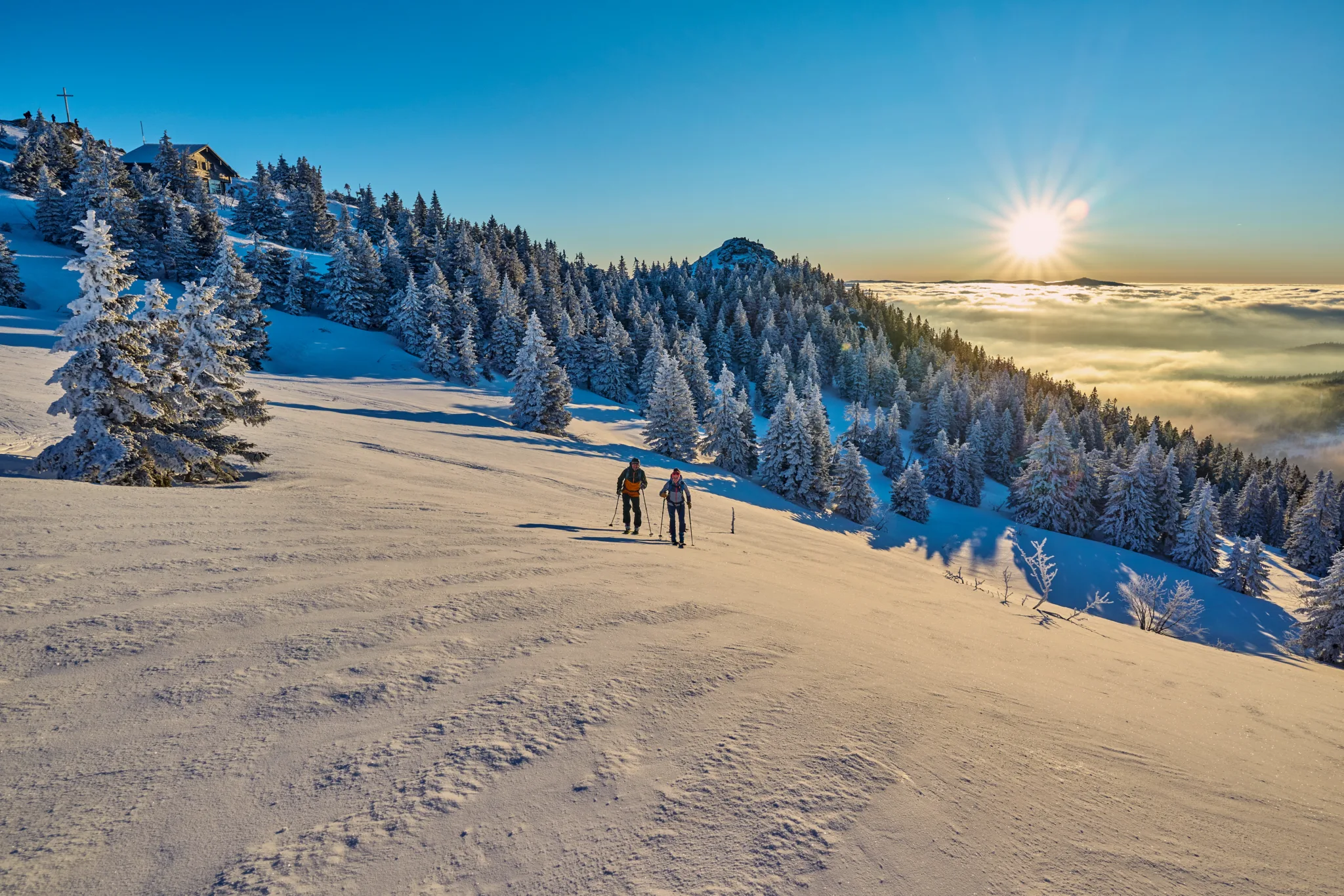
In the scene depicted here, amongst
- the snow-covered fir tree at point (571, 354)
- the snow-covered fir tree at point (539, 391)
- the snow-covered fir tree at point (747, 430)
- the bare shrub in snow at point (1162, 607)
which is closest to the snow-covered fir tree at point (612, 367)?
the snow-covered fir tree at point (571, 354)

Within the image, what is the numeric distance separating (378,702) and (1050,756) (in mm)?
5866

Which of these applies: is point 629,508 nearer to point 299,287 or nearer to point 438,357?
point 438,357

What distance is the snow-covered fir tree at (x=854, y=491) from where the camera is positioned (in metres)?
42.9

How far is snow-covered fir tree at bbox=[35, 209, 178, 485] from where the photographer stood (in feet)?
40.6

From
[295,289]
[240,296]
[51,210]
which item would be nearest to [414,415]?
[240,296]

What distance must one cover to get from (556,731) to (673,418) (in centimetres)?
4326

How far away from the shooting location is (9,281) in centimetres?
4522

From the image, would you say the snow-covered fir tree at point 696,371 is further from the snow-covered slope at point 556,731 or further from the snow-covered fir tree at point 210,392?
the snow-covered slope at point 556,731

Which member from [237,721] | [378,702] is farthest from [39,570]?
[378,702]

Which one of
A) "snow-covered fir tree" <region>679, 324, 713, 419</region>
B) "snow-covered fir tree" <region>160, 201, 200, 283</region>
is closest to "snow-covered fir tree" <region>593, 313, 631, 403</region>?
"snow-covered fir tree" <region>679, 324, 713, 419</region>

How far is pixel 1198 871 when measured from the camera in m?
3.89

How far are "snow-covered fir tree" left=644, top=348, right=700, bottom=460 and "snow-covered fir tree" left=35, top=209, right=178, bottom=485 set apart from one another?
35741mm

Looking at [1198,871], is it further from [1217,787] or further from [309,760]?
[309,760]

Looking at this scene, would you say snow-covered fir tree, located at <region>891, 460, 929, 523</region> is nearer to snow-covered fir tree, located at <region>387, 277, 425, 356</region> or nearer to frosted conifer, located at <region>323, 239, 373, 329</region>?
snow-covered fir tree, located at <region>387, 277, 425, 356</region>
